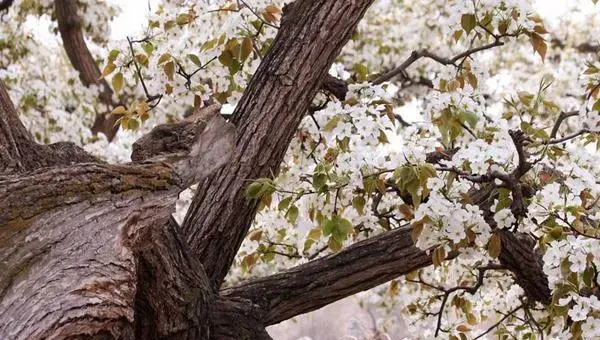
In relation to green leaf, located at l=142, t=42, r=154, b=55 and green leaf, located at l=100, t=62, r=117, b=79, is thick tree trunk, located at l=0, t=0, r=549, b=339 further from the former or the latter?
green leaf, located at l=100, t=62, r=117, b=79

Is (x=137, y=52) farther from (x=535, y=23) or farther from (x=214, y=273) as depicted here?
(x=535, y=23)

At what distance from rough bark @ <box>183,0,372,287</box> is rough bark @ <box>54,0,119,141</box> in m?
2.97

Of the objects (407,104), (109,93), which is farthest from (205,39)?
(407,104)

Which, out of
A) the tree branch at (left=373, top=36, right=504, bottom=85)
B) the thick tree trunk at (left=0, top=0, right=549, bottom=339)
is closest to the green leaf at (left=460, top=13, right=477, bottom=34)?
the tree branch at (left=373, top=36, right=504, bottom=85)

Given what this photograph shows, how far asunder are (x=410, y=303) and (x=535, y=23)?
5.26 feet

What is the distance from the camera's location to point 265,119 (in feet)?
8.85

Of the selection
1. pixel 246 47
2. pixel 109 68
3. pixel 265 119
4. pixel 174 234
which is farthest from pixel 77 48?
pixel 174 234

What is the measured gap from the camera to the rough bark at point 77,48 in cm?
567

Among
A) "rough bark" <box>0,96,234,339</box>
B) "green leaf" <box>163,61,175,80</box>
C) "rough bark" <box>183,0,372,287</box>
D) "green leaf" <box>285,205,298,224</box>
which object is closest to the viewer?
"rough bark" <box>0,96,234,339</box>

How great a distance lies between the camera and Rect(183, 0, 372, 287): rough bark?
106 inches

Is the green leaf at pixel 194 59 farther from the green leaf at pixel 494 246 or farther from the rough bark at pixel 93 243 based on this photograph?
the green leaf at pixel 494 246

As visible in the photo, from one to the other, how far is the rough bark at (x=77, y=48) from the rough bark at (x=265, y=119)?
2.97 meters

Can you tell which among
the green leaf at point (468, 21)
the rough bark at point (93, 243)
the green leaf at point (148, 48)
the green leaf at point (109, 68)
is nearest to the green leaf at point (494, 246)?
the green leaf at point (468, 21)

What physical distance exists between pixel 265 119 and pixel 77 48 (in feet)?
11.5
